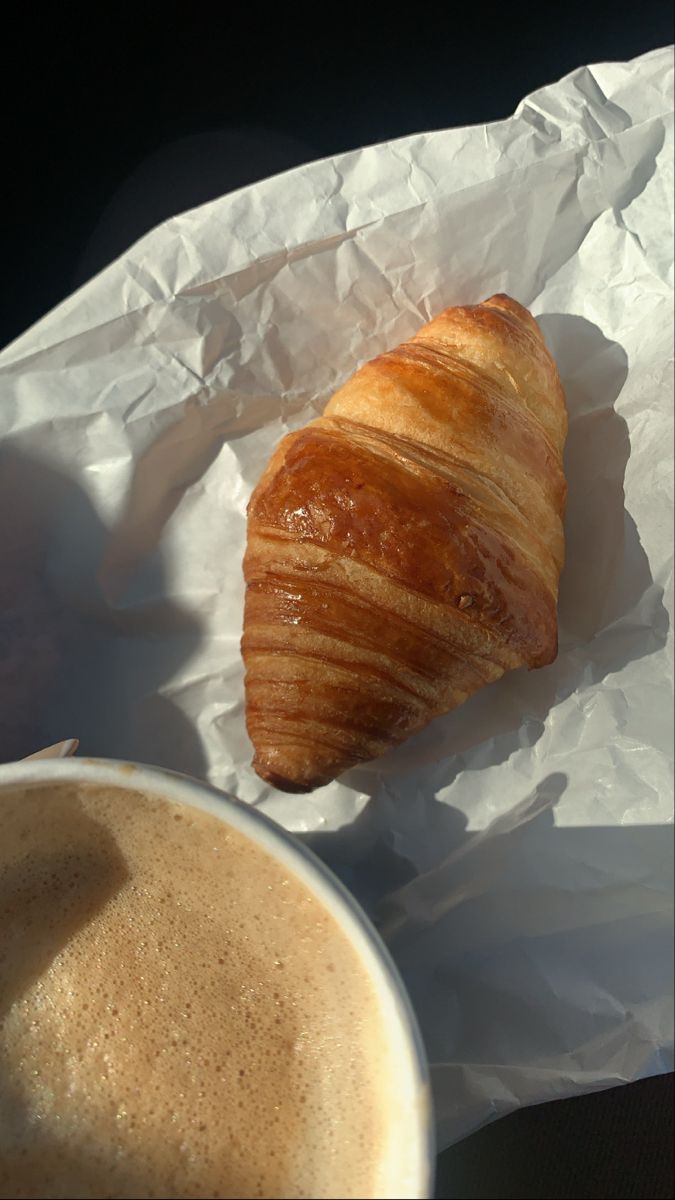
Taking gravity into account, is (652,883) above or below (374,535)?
below

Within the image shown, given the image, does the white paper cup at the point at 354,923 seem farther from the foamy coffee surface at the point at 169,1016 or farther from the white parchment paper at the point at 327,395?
the white parchment paper at the point at 327,395

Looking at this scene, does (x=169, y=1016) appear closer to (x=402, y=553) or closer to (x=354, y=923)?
(x=354, y=923)

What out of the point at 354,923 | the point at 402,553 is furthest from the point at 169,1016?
the point at 402,553

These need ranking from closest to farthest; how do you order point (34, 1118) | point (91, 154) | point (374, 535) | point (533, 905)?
point (34, 1118) → point (374, 535) → point (533, 905) → point (91, 154)

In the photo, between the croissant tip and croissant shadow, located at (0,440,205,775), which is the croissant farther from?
croissant shadow, located at (0,440,205,775)

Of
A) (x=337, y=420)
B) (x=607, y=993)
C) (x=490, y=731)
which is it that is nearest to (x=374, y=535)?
(x=337, y=420)

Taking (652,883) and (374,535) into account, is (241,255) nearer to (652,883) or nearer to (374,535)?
(374,535)

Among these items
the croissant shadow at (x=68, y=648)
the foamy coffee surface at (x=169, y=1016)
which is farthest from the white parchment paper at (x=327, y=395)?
the foamy coffee surface at (x=169, y=1016)

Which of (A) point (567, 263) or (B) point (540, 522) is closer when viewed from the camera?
(B) point (540, 522)
